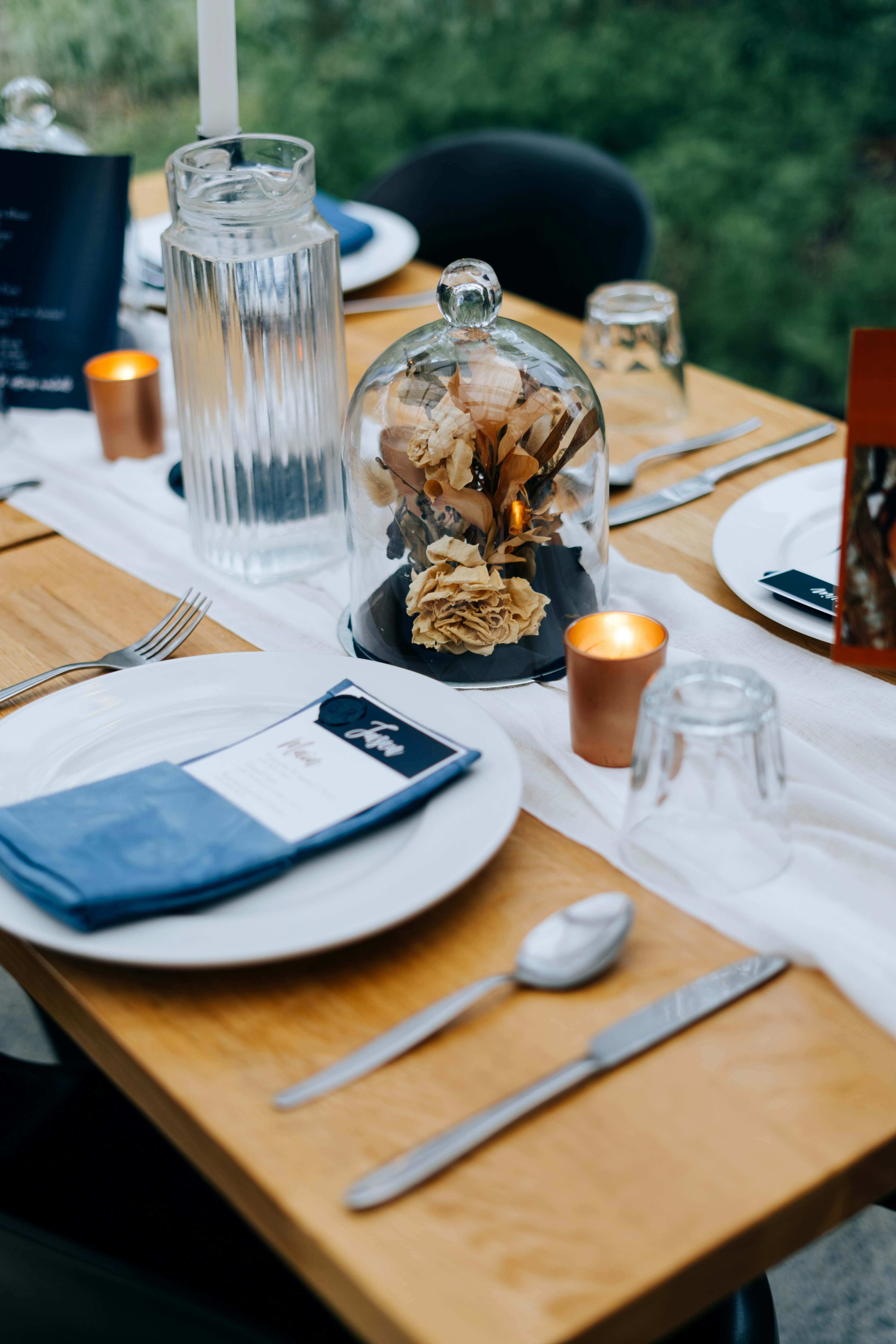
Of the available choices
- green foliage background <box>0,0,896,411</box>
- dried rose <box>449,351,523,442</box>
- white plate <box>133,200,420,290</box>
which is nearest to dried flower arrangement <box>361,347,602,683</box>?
dried rose <box>449,351,523,442</box>

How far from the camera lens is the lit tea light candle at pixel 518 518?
78cm

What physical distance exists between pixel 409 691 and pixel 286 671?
88 millimetres

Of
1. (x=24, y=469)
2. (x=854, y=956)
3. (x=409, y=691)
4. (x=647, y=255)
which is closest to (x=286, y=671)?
(x=409, y=691)

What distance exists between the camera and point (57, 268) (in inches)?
48.3

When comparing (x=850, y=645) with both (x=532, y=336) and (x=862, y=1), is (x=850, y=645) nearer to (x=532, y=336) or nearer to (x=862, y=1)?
(x=532, y=336)

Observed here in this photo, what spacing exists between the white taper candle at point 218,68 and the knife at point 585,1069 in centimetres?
72

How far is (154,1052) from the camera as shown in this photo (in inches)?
A: 21.7

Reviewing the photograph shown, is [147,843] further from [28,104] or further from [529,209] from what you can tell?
[529,209]

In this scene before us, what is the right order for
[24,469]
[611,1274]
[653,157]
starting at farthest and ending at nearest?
[653,157]
[24,469]
[611,1274]

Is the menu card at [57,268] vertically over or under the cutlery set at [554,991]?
over

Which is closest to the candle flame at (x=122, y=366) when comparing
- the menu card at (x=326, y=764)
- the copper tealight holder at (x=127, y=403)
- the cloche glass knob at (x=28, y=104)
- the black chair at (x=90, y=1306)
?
the copper tealight holder at (x=127, y=403)

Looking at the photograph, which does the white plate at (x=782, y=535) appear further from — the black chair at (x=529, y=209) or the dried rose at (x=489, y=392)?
the black chair at (x=529, y=209)

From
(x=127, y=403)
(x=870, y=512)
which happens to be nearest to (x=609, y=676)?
(x=870, y=512)

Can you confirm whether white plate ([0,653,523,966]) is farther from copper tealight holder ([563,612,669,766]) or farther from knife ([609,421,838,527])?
knife ([609,421,838,527])
